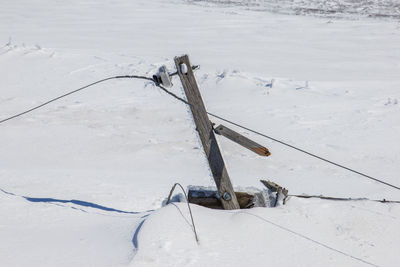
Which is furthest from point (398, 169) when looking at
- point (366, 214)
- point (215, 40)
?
point (215, 40)

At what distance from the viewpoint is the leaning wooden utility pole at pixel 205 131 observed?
3420 millimetres

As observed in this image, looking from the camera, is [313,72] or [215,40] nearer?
[313,72]

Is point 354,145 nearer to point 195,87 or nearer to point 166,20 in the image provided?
point 195,87

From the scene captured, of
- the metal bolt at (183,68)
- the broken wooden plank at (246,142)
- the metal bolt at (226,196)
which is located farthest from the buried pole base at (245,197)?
the metal bolt at (183,68)

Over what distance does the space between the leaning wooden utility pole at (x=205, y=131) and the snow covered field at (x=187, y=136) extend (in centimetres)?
19

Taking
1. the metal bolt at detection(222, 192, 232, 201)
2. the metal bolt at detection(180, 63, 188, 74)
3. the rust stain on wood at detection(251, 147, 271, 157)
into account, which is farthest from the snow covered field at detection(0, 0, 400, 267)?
the metal bolt at detection(180, 63, 188, 74)

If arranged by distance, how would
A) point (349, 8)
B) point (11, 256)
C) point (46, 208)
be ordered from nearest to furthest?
point (11, 256) → point (46, 208) → point (349, 8)

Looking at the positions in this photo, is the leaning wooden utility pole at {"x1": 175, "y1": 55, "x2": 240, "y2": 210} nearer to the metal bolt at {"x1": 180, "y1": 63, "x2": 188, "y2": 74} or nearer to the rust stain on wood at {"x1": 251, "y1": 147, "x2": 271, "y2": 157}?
the metal bolt at {"x1": 180, "y1": 63, "x2": 188, "y2": 74}

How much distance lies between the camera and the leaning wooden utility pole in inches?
135

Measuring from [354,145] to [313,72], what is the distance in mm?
4078

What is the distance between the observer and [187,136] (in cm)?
721

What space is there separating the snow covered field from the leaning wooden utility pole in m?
0.19

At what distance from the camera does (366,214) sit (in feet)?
12.3

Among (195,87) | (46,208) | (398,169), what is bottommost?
(398,169)
